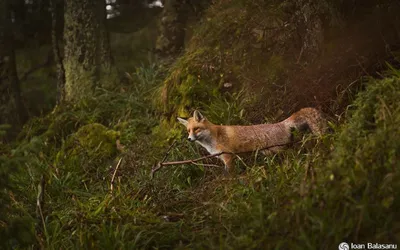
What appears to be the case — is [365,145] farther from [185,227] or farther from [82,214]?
[82,214]

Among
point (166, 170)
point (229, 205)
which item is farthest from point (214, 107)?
point (229, 205)

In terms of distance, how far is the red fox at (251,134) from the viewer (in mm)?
6875

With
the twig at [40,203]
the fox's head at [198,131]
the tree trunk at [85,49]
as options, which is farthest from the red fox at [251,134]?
the tree trunk at [85,49]

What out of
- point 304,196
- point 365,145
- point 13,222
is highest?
point 365,145

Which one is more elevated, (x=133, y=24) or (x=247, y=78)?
(x=247, y=78)

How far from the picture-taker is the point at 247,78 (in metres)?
8.59

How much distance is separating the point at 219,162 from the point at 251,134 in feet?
2.31

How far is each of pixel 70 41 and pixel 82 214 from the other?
6.67m

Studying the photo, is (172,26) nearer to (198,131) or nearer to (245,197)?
(198,131)

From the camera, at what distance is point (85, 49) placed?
11844 millimetres

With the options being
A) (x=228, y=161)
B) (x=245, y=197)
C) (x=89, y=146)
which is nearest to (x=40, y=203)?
(x=245, y=197)

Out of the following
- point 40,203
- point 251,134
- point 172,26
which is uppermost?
point 172,26

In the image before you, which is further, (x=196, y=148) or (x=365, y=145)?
(x=196, y=148)

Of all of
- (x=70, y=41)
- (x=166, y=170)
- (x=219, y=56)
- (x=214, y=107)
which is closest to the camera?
(x=166, y=170)
